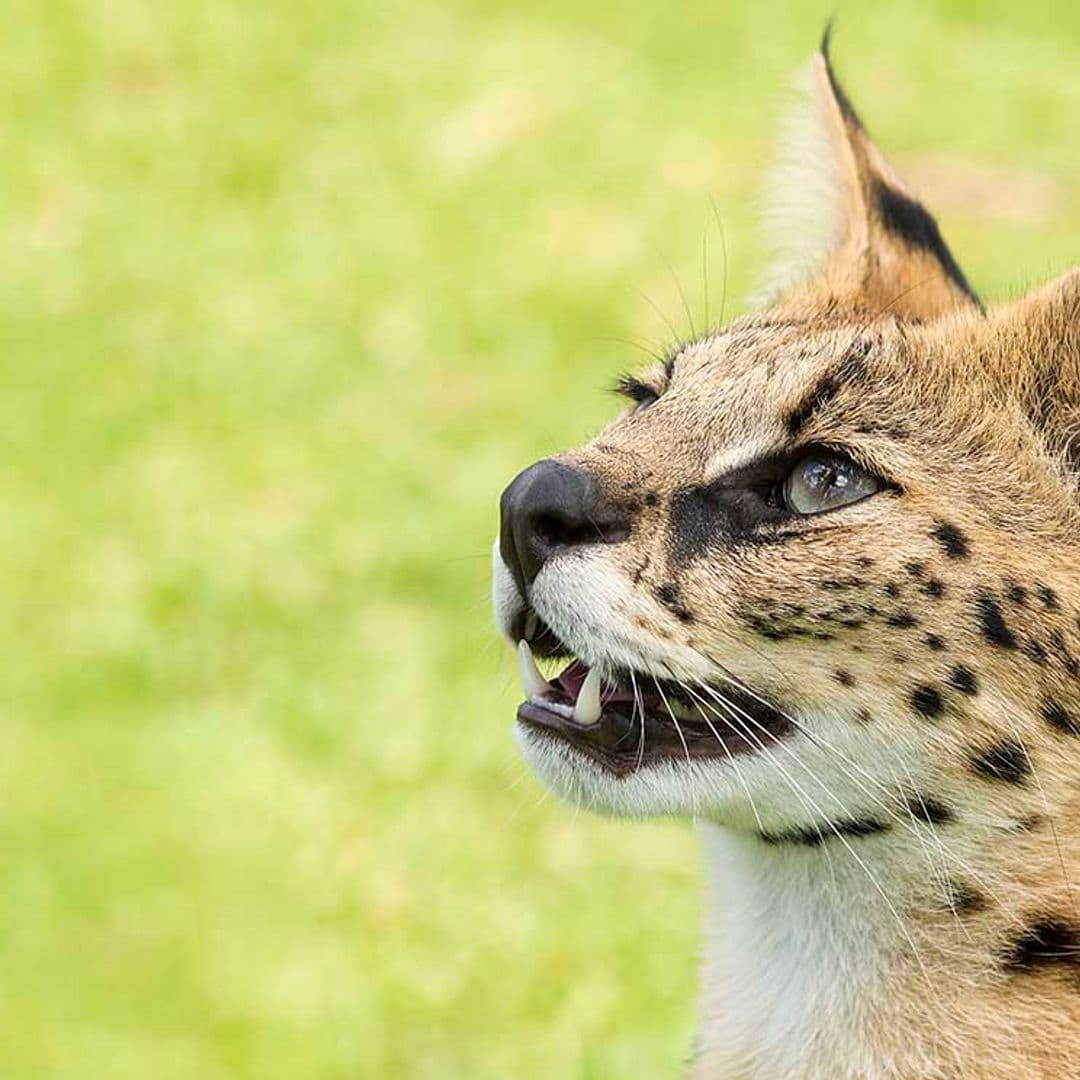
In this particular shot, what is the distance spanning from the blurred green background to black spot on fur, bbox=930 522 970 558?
201 centimetres

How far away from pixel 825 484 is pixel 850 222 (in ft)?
4.75

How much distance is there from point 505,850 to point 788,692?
459cm

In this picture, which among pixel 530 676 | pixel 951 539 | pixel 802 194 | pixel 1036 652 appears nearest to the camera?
pixel 1036 652

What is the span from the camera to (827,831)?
13.4 feet

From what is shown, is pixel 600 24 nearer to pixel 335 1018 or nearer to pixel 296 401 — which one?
pixel 296 401

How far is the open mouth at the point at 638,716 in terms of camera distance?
402 cm

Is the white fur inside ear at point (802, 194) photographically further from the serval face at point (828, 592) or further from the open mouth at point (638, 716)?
the open mouth at point (638, 716)

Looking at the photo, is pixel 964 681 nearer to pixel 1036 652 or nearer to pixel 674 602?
pixel 1036 652

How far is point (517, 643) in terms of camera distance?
14.1 ft

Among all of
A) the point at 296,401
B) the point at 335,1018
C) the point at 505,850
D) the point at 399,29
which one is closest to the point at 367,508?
the point at 296,401

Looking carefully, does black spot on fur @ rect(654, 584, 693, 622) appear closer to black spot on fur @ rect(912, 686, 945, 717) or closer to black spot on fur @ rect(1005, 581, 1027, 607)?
black spot on fur @ rect(912, 686, 945, 717)

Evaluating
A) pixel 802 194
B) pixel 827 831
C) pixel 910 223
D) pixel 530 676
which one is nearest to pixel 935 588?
pixel 827 831

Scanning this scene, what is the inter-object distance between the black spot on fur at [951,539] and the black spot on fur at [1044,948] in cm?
80

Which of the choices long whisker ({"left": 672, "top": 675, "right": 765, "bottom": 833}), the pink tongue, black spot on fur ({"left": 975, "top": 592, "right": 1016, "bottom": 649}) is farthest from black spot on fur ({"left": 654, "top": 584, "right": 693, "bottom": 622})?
black spot on fur ({"left": 975, "top": 592, "right": 1016, "bottom": 649})
